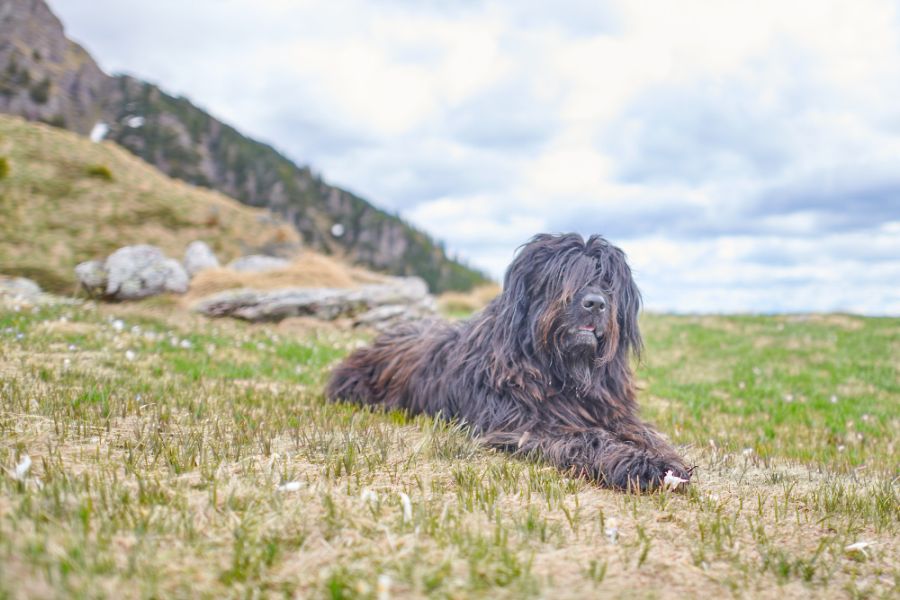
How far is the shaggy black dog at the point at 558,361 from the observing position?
5031 millimetres

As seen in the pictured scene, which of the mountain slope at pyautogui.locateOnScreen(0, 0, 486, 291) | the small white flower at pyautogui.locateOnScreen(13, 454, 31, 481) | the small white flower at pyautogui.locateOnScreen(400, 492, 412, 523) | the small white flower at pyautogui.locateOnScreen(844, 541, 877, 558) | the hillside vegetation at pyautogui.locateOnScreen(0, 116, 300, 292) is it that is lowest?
the small white flower at pyautogui.locateOnScreen(13, 454, 31, 481)

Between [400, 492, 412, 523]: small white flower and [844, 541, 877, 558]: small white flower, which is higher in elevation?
[844, 541, 877, 558]: small white flower

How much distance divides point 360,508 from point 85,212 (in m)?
23.6

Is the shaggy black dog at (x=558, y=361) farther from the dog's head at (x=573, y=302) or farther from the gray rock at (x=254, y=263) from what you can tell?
the gray rock at (x=254, y=263)

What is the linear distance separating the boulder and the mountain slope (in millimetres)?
25055

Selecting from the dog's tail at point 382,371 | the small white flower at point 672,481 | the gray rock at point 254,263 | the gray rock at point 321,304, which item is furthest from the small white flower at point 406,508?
the gray rock at point 254,263

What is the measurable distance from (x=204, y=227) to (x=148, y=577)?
83.2 ft

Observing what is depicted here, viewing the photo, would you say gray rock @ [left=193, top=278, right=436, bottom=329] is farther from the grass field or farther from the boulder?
the grass field

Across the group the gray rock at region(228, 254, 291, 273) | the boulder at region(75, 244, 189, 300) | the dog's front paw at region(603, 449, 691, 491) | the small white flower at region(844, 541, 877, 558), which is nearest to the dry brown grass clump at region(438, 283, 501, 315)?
the gray rock at region(228, 254, 291, 273)

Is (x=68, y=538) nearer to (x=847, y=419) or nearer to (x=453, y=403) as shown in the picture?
(x=453, y=403)

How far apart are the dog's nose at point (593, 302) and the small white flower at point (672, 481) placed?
4.50 ft

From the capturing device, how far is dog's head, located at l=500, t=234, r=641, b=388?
5125 mm

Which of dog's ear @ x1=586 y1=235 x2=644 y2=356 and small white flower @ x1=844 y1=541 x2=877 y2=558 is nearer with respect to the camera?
small white flower @ x1=844 y1=541 x2=877 y2=558

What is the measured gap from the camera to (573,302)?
16.8ft
